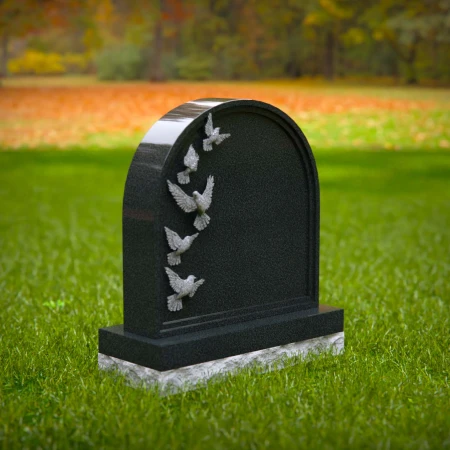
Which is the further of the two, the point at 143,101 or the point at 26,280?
→ the point at 143,101

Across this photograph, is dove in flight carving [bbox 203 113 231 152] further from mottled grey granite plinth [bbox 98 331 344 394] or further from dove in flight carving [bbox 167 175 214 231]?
mottled grey granite plinth [bbox 98 331 344 394]

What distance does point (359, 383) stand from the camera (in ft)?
14.4

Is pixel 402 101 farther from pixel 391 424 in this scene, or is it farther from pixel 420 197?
pixel 391 424

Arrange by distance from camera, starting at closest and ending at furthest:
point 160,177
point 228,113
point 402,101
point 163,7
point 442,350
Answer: point 160,177, point 228,113, point 442,350, point 402,101, point 163,7

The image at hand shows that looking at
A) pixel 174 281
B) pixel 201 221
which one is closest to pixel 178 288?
pixel 174 281

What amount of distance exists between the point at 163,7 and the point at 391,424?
2619 cm

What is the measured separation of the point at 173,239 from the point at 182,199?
0.69 ft

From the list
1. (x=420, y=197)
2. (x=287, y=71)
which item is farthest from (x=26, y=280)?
(x=287, y=71)

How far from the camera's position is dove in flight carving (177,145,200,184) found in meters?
4.24

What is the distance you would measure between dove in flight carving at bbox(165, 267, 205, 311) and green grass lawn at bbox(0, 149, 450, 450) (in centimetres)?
47

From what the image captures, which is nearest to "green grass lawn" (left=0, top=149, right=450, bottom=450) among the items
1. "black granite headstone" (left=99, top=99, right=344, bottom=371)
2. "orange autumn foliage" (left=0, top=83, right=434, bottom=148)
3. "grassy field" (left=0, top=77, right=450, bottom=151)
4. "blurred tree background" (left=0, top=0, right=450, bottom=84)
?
"black granite headstone" (left=99, top=99, right=344, bottom=371)

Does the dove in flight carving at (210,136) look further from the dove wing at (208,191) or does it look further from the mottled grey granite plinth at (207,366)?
the mottled grey granite plinth at (207,366)

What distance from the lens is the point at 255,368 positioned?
4598mm

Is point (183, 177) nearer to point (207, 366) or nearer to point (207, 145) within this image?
point (207, 145)
